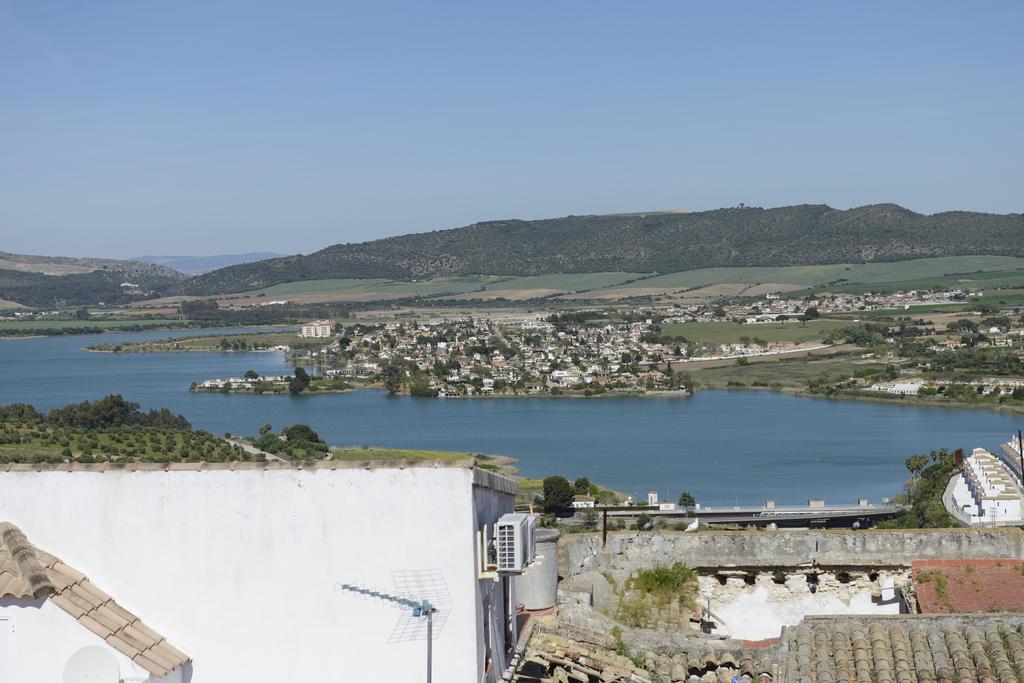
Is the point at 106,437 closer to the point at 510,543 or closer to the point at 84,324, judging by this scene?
the point at 510,543

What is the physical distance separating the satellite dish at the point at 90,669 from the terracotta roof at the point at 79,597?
60 millimetres

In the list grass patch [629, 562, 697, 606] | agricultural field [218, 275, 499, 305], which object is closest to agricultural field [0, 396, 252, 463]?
grass patch [629, 562, 697, 606]

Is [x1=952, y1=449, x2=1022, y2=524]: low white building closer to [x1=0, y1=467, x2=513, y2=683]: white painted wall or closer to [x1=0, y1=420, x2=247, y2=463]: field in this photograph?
[x1=0, y1=420, x2=247, y2=463]: field

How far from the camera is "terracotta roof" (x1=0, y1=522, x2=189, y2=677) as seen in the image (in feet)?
17.0

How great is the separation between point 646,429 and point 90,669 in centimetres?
4640

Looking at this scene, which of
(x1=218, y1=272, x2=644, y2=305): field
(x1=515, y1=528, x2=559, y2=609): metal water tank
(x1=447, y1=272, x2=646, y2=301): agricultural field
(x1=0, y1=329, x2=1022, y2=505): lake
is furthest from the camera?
(x1=218, y1=272, x2=644, y2=305): field

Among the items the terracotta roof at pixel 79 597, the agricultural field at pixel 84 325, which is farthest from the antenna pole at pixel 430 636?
the agricultural field at pixel 84 325

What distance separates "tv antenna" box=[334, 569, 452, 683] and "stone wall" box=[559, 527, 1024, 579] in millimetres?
1634

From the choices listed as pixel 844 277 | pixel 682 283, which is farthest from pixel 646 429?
pixel 682 283

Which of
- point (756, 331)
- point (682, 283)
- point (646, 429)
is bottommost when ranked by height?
point (646, 429)

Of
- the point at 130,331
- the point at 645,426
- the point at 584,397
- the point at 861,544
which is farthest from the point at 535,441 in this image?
the point at 130,331

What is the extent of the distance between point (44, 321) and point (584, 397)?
80.7 m

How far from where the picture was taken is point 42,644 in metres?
5.18

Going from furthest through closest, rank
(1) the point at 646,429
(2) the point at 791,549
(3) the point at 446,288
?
(3) the point at 446,288 → (1) the point at 646,429 → (2) the point at 791,549
